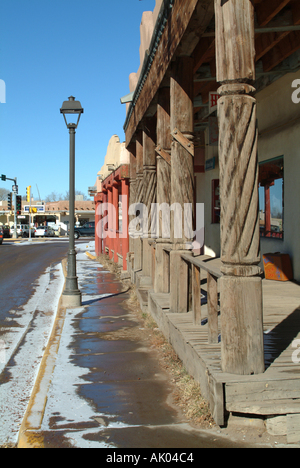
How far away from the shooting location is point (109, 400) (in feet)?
14.2

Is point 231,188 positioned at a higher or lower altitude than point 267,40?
lower

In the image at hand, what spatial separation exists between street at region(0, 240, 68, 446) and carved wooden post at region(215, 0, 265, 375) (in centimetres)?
199

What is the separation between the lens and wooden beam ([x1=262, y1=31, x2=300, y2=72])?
6652mm

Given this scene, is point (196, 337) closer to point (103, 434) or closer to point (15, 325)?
point (103, 434)

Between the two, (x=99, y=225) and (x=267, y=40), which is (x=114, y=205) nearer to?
(x=99, y=225)

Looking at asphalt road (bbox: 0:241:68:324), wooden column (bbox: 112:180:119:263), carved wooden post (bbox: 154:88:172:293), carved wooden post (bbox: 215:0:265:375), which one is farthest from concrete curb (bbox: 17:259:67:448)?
wooden column (bbox: 112:180:119:263)

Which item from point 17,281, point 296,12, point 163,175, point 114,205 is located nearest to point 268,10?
point 296,12

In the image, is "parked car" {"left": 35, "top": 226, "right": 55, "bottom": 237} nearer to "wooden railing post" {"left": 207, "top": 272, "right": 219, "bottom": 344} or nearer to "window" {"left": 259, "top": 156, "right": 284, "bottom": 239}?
"window" {"left": 259, "top": 156, "right": 284, "bottom": 239}

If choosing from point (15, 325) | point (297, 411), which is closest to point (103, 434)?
point (297, 411)

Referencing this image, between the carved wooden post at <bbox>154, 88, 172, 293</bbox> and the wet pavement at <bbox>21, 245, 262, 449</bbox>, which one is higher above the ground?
the carved wooden post at <bbox>154, 88, 172, 293</bbox>

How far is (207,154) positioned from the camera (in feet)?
45.6

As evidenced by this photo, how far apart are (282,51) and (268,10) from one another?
1.74m

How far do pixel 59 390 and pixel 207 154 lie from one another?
1045cm

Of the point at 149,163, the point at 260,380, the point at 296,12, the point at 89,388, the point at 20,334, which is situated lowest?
the point at 20,334
